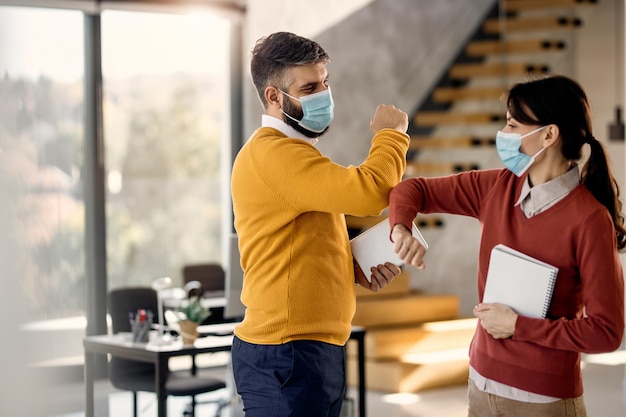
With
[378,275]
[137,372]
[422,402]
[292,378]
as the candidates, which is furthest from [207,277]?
[292,378]

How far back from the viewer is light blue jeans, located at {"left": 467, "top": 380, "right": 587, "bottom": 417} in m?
2.13

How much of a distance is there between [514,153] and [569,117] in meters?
0.14

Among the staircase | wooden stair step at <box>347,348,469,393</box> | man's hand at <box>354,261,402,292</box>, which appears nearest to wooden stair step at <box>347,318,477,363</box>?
wooden stair step at <box>347,348,469,393</box>

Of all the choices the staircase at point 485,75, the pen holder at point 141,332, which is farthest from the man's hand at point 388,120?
the staircase at point 485,75

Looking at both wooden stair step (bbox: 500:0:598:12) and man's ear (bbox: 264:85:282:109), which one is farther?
wooden stair step (bbox: 500:0:598:12)

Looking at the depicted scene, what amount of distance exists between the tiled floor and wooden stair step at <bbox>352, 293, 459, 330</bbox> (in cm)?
73

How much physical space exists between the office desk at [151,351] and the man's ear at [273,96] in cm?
252

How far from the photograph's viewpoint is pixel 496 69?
8.76m

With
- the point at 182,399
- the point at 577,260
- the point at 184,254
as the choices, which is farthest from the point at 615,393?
the point at 577,260

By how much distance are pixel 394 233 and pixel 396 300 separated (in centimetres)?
564

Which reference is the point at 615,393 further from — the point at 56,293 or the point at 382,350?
the point at 56,293

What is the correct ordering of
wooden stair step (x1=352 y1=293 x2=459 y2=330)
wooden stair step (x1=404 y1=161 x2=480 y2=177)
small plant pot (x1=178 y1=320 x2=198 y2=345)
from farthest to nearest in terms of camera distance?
1. wooden stair step (x1=404 y1=161 x2=480 y2=177)
2. wooden stair step (x1=352 y1=293 x2=459 y2=330)
3. small plant pot (x1=178 y1=320 x2=198 y2=345)

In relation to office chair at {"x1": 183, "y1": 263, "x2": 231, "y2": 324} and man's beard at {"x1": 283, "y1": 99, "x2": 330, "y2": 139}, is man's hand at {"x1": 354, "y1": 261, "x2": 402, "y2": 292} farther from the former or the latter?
office chair at {"x1": 183, "y1": 263, "x2": 231, "y2": 324}

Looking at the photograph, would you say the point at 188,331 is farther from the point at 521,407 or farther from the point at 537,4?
the point at 537,4
